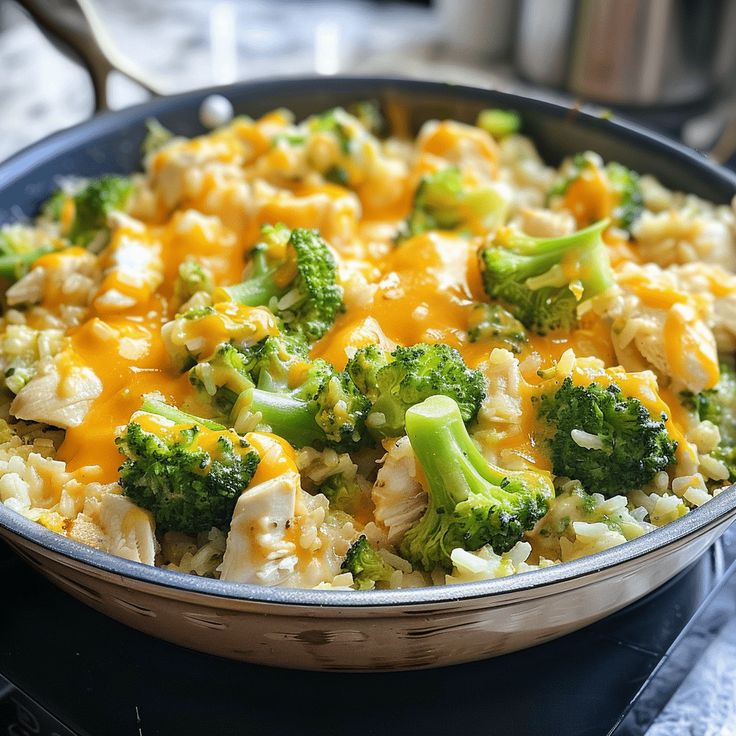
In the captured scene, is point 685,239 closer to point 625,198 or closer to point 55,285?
point 625,198

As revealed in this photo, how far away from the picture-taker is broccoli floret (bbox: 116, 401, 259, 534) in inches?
64.6

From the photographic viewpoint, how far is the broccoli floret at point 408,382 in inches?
69.2

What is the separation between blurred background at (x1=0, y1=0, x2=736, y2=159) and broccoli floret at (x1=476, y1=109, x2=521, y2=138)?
415 mm

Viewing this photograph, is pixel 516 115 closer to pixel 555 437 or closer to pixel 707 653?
pixel 555 437

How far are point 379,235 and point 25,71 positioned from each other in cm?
285

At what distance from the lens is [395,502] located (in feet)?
5.63

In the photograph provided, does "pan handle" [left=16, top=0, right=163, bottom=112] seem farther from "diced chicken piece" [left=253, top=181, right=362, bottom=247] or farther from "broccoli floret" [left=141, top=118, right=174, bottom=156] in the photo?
"diced chicken piece" [left=253, top=181, right=362, bottom=247]

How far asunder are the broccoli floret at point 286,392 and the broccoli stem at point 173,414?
0.05m

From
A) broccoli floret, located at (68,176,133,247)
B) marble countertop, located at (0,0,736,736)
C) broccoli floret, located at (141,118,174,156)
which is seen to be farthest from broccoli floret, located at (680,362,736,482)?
marble countertop, located at (0,0,736,736)

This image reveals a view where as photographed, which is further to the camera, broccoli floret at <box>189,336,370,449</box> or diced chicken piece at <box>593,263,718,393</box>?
diced chicken piece at <box>593,263,718,393</box>

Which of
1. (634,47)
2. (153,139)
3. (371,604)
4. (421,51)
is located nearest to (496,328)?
(371,604)

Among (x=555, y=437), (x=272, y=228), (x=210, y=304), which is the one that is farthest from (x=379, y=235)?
(x=555, y=437)

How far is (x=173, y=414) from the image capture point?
178cm

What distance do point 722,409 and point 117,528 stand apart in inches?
51.9
